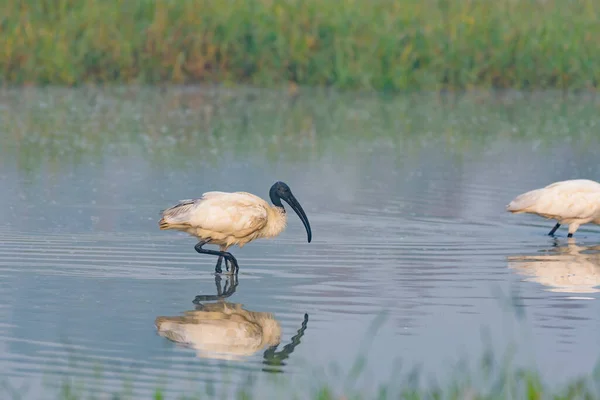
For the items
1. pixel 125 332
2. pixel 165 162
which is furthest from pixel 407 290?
pixel 165 162

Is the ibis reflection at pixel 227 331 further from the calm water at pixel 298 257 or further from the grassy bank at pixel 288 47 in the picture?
the grassy bank at pixel 288 47

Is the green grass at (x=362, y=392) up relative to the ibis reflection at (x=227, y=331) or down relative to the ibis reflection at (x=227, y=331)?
up

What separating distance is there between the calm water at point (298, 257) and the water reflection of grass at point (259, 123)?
0.37ft

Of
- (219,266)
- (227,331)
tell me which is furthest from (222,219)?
(227,331)

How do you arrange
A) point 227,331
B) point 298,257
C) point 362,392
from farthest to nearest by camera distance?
point 298,257 → point 227,331 → point 362,392

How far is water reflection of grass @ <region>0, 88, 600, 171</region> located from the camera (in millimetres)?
20000

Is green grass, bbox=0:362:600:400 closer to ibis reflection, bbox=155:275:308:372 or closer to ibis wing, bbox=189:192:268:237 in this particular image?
ibis reflection, bbox=155:275:308:372

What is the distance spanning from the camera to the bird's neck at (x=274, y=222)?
1085 cm

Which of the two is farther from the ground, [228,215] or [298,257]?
[228,215]

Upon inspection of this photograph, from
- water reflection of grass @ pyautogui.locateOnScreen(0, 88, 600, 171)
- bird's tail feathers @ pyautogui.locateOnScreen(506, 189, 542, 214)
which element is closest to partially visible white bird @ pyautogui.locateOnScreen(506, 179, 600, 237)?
bird's tail feathers @ pyautogui.locateOnScreen(506, 189, 542, 214)

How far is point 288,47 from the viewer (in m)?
29.8

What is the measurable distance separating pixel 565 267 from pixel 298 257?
198 centimetres

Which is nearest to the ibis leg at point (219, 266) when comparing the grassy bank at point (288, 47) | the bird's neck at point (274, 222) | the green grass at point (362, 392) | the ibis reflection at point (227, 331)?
the bird's neck at point (274, 222)

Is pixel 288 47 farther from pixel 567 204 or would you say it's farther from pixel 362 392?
pixel 362 392
